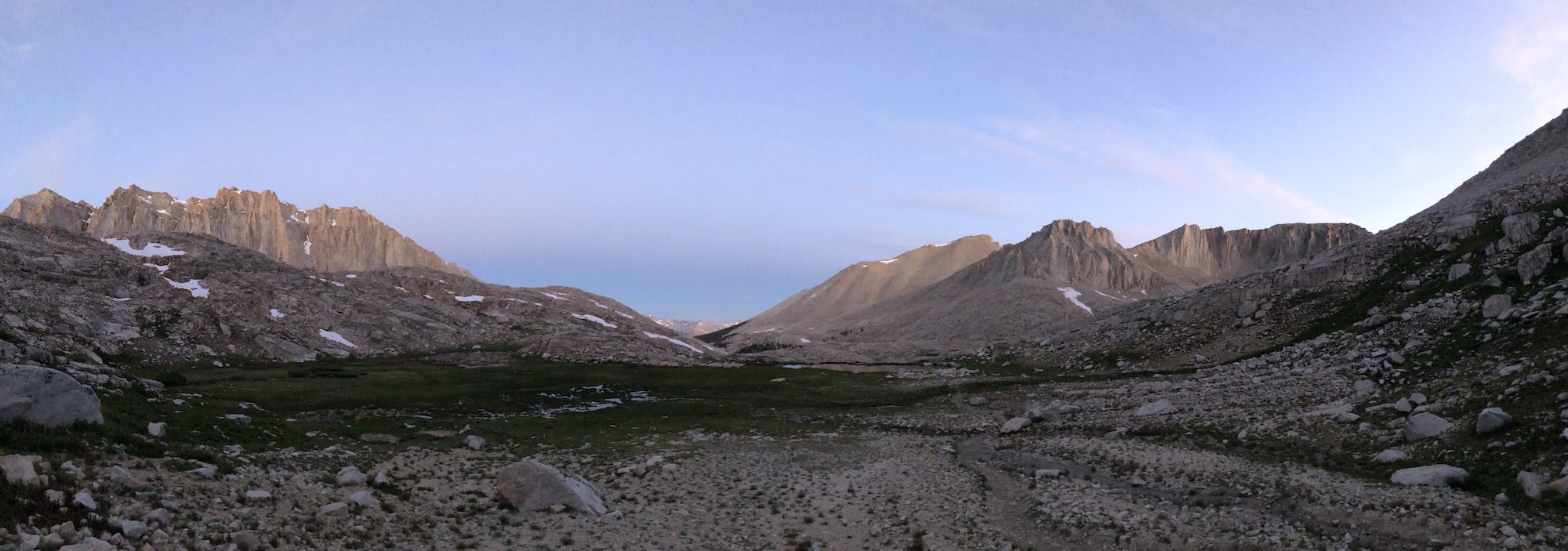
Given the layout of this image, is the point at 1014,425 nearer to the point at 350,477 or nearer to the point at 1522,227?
the point at 350,477

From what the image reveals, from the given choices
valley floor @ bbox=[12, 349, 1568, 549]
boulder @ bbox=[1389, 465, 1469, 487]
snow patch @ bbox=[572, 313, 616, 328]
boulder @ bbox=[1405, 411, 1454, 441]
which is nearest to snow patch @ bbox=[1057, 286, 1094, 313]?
snow patch @ bbox=[572, 313, 616, 328]

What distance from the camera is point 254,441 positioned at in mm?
27703

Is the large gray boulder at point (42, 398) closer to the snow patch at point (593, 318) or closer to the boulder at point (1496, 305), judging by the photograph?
the boulder at point (1496, 305)

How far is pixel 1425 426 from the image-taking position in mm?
25750

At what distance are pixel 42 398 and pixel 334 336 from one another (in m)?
88.3

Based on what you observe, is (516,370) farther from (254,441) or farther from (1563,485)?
(1563,485)

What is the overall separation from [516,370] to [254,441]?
55113mm

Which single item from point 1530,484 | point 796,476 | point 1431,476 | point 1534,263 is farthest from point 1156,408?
point 1534,263

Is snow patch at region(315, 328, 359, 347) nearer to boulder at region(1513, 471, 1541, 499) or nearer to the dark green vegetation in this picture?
the dark green vegetation

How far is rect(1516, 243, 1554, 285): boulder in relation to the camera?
41.9 m

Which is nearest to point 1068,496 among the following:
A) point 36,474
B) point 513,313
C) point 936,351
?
point 36,474

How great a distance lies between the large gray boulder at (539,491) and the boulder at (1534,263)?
53.9 metres

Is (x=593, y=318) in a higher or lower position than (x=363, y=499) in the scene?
higher

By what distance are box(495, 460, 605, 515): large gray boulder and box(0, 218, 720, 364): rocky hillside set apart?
27.0 meters
